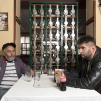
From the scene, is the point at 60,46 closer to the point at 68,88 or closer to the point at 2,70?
the point at 2,70

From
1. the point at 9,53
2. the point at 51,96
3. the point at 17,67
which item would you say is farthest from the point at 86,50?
the point at 9,53

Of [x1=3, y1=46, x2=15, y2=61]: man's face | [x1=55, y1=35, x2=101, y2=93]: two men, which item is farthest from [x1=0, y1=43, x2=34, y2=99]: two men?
[x1=55, y1=35, x2=101, y2=93]: two men

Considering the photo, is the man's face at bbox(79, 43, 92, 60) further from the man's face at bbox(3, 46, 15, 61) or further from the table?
the man's face at bbox(3, 46, 15, 61)

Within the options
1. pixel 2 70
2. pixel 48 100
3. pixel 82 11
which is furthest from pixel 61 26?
pixel 82 11

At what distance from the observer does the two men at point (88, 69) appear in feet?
4.62

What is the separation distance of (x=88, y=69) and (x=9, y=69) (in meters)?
1.29

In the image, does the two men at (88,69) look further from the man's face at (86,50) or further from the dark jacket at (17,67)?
the dark jacket at (17,67)

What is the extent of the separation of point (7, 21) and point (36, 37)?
100 cm

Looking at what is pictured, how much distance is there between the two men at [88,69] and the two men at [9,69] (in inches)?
31.3

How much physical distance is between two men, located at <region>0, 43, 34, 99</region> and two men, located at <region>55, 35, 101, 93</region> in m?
0.79

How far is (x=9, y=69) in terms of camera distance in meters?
2.31

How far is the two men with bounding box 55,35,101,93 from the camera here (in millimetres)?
1409

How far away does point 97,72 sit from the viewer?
1.47 metres

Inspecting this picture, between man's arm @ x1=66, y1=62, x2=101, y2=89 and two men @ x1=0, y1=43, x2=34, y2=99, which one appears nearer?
man's arm @ x1=66, y1=62, x2=101, y2=89
